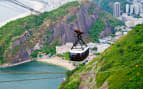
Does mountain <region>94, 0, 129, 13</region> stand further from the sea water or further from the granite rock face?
the sea water

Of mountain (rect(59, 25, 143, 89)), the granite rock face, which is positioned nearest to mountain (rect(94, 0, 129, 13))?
the granite rock face

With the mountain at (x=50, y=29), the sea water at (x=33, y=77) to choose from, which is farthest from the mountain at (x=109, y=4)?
the sea water at (x=33, y=77)

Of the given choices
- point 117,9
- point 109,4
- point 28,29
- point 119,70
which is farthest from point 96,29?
point 119,70

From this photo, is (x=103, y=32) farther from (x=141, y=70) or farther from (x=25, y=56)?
(x=141, y=70)

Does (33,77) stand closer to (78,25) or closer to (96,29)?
(78,25)

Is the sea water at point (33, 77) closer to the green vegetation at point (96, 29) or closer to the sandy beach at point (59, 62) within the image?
the sandy beach at point (59, 62)

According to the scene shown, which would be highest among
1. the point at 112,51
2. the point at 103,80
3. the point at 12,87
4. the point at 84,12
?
the point at 84,12

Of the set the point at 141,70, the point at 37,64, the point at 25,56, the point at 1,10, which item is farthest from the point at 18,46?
the point at 141,70
